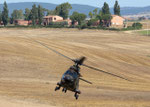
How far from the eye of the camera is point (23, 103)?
21.1m

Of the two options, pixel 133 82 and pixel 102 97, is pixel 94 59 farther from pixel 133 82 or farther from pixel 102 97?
pixel 102 97

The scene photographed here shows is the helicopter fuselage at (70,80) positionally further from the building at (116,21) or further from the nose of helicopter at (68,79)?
the building at (116,21)

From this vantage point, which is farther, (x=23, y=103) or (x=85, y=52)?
(x=85, y=52)

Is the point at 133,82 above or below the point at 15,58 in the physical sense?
below

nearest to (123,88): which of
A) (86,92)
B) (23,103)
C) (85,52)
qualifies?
(86,92)

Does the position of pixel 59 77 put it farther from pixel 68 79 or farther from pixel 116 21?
pixel 116 21

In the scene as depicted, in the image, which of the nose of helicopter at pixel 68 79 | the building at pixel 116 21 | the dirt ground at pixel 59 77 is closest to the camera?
the nose of helicopter at pixel 68 79

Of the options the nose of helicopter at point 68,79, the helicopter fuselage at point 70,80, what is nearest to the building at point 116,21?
the helicopter fuselage at point 70,80

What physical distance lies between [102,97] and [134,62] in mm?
20236

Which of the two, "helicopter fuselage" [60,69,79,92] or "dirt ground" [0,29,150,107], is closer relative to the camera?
"helicopter fuselage" [60,69,79,92]

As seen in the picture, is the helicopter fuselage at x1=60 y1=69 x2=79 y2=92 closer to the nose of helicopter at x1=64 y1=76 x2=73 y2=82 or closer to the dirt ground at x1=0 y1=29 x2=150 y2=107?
the nose of helicopter at x1=64 y1=76 x2=73 y2=82

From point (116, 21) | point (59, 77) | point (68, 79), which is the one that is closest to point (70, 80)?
point (68, 79)

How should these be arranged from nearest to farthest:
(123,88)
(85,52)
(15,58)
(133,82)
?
(123,88), (133,82), (15,58), (85,52)

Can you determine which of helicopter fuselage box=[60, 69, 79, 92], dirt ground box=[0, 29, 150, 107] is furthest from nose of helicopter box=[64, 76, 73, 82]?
dirt ground box=[0, 29, 150, 107]
